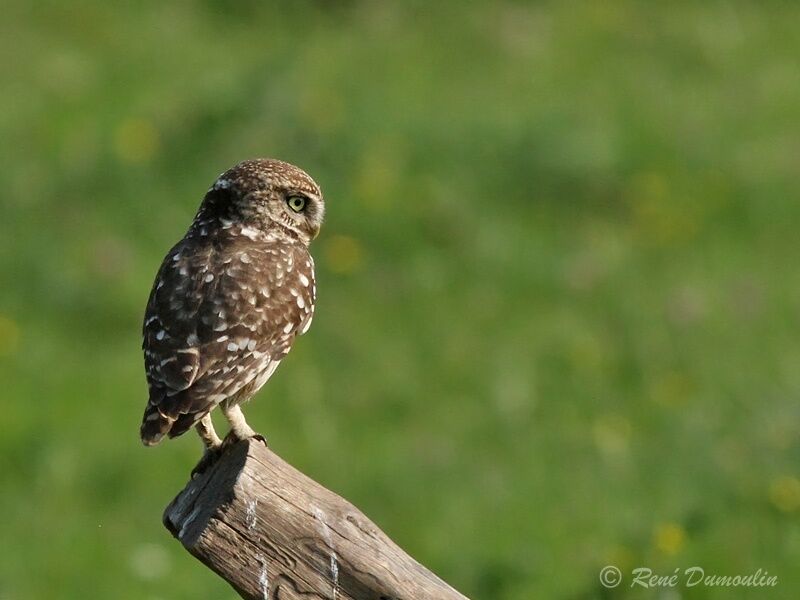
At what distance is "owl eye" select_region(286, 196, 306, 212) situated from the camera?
5.74 m

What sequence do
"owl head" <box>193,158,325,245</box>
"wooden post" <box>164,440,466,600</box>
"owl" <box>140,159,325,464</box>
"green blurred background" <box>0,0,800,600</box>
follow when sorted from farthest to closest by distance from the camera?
"green blurred background" <box>0,0,800,600</box>
"owl head" <box>193,158,325,245</box>
"owl" <box>140,159,325,464</box>
"wooden post" <box>164,440,466,600</box>

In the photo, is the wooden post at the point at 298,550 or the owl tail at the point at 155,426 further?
the owl tail at the point at 155,426

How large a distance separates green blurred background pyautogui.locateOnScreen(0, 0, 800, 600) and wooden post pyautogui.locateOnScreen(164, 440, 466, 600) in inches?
102

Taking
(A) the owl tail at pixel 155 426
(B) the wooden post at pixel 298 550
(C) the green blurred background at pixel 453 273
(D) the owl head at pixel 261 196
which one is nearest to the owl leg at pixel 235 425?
(A) the owl tail at pixel 155 426

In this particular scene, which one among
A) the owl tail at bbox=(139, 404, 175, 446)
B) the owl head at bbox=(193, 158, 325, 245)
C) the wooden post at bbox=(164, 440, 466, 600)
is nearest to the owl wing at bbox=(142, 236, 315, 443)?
the owl tail at bbox=(139, 404, 175, 446)

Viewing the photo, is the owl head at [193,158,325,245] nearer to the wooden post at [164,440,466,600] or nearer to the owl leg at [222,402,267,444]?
the owl leg at [222,402,267,444]

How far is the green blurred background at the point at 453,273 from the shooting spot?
28.3 feet

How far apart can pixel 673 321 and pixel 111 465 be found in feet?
11.7

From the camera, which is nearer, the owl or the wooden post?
the wooden post

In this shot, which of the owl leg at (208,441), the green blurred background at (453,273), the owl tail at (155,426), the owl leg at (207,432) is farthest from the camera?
the green blurred background at (453,273)

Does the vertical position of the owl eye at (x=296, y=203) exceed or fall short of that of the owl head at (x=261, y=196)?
it exceeds it

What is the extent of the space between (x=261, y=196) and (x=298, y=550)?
6.16 ft

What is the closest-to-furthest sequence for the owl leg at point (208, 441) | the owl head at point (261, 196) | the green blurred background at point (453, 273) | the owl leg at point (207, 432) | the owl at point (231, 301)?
the owl at point (231, 301) → the owl leg at point (208, 441) → the owl leg at point (207, 432) → the owl head at point (261, 196) → the green blurred background at point (453, 273)

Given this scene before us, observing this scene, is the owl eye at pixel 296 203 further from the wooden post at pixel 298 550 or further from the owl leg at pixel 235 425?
the wooden post at pixel 298 550
